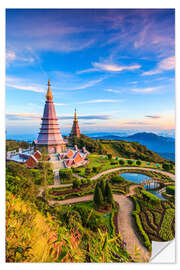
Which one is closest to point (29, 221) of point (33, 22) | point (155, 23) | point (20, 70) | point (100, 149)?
point (20, 70)

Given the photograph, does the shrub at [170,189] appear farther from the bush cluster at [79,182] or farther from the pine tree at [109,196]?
the bush cluster at [79,182]

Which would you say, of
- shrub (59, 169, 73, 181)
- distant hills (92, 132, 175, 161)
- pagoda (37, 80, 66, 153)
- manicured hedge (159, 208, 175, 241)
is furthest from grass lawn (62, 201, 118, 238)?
pagoda (37, 80, 66, 153)

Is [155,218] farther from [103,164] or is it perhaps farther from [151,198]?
[103,164]

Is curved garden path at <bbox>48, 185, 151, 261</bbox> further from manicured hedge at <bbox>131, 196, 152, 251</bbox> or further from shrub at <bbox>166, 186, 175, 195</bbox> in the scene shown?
shrub at <bbox>166, 186, 175, 195</bbox>

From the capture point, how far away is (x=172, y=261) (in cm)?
319

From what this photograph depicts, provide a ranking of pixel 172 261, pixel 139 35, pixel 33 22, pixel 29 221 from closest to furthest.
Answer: pixel 29 221 → pixel 172 261 → pixel 33 22 → pixel 139 35

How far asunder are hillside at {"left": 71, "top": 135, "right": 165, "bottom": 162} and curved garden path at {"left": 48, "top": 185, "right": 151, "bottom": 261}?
5.36ft

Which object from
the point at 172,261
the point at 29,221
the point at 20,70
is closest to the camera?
the point at 29,221

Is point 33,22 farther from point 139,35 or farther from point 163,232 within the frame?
point 163,232

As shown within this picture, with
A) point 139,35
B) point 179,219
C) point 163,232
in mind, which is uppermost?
point 139,35

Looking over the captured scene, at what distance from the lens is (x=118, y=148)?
8438mm

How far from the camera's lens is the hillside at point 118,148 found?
634 cm

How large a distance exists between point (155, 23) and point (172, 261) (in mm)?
6284

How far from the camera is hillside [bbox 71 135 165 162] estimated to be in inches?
250
